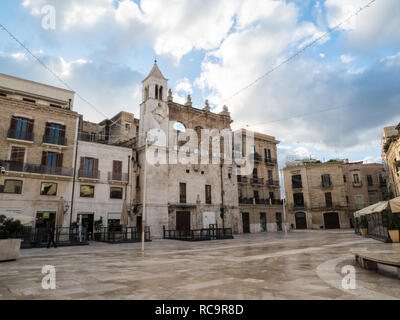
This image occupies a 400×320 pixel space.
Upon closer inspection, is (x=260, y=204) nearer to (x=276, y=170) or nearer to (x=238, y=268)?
(x=276, y=170)

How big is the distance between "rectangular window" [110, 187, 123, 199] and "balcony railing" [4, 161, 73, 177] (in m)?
4.18

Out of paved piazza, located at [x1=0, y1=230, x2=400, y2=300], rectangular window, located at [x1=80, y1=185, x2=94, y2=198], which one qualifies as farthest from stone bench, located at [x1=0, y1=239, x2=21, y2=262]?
rectangular window, located at [x1=80, y1=185, x2=94, y2=198]

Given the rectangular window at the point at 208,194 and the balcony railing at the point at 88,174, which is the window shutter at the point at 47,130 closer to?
the balcony railing at the point at 88,174

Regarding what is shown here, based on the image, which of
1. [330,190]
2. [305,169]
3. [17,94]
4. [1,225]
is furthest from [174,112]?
[330,190]

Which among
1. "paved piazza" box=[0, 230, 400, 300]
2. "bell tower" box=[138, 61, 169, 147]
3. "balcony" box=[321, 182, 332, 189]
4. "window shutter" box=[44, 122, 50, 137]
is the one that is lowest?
"paved piazza" box=[0, 230, 400, 300]

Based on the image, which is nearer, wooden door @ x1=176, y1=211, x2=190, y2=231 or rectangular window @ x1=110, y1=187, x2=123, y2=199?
rectangular window @ x1=110, y1=187, x2=123, y2=199

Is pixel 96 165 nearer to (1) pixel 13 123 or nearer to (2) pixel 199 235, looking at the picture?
(1) pixel 13 123

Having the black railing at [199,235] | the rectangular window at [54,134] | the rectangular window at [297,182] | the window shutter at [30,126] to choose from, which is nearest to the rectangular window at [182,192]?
the black railing at [199,235]

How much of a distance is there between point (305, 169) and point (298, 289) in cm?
4315

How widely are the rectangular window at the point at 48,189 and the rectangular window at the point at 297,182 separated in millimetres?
37317

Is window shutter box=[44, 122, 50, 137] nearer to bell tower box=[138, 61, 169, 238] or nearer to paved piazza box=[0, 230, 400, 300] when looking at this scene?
bell tower box=[138, 61, 169, 238]

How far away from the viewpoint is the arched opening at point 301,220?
44.0 metres

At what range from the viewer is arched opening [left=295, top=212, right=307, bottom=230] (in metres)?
44.0

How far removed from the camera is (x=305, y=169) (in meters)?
45.3
